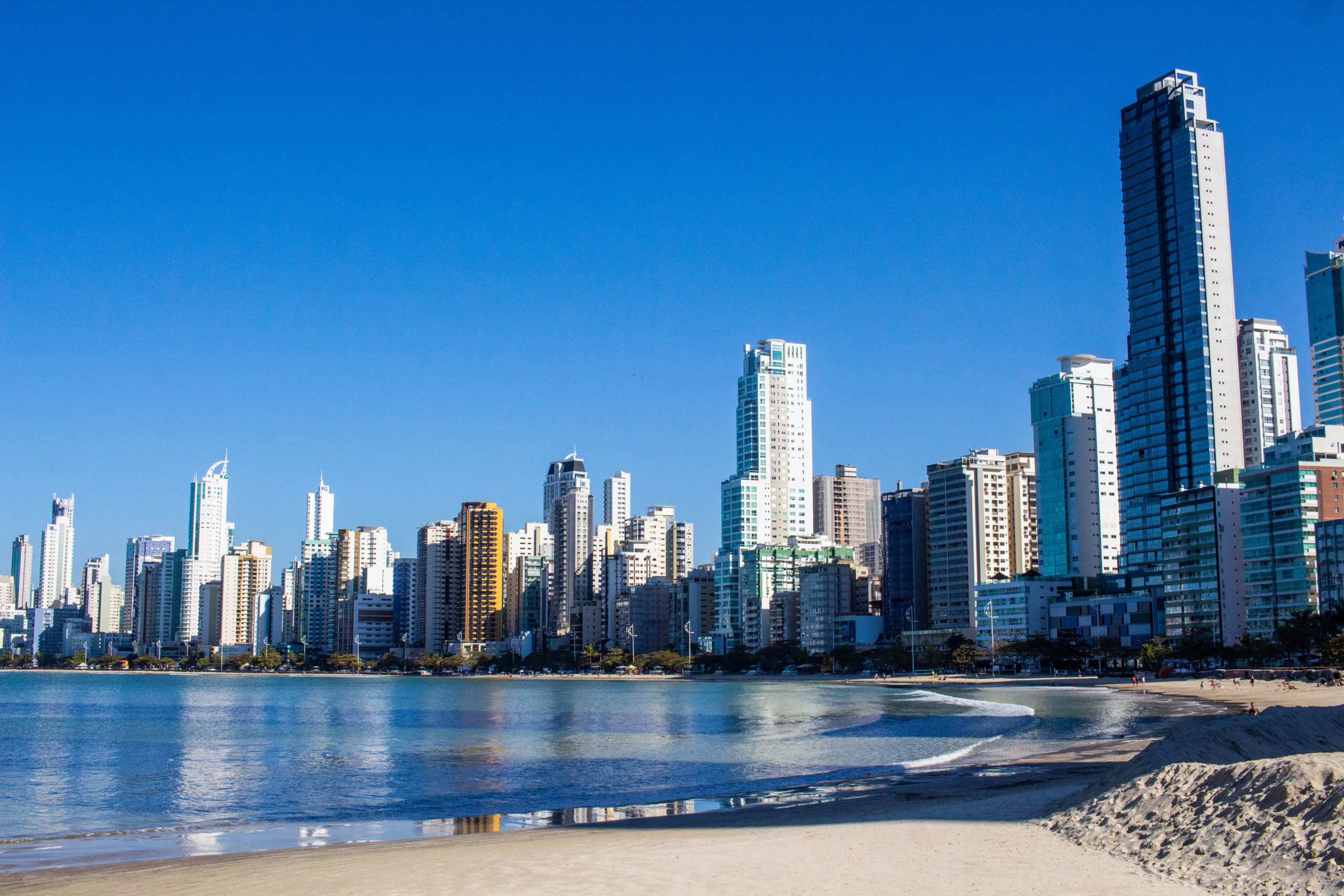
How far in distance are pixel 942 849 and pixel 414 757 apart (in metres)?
35.8

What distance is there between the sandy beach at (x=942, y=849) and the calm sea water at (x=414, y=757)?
15.2 feet

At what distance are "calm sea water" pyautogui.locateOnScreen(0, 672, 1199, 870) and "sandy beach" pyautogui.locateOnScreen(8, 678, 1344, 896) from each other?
4.62 meters

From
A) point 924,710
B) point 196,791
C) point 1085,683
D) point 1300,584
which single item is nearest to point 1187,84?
point 1300,584

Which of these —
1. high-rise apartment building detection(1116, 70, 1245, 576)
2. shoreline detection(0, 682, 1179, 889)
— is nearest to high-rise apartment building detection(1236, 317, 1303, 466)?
high-rise apartment building detection(1116, 70, 1245, 576)

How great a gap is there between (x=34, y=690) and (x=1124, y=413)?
165638 mm

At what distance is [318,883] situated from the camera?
69.5 feet

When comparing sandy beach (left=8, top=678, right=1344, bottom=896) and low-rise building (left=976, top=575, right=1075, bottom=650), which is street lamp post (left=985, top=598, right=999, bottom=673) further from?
sandy beach (left=8, top=678, right=1344, bottom=896)

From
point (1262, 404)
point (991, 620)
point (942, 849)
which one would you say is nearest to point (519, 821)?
point (942, 849)

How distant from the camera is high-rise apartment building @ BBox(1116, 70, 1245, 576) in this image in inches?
6806

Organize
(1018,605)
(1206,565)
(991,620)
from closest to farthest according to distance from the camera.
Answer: (1206,565) → (1018,605) → (991,620)

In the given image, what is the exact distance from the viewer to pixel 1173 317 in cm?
17812

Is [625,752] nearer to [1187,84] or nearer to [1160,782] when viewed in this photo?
[1160,782]

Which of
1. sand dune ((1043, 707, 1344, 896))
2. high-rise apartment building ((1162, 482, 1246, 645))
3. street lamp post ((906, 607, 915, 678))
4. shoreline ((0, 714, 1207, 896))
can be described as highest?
high-rise apartment building ((1162, 482, 1246, 645))

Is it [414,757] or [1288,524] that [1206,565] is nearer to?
[1288,524]
